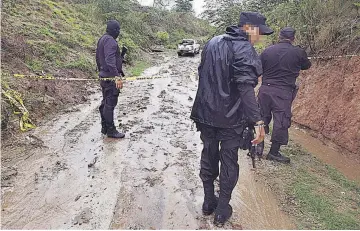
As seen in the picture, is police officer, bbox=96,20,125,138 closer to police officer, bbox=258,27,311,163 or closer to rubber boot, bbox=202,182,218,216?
police officer, bbox=258,27,311,163

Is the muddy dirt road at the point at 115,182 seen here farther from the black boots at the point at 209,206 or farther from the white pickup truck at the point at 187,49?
the white pickup truck at the point at 187,49

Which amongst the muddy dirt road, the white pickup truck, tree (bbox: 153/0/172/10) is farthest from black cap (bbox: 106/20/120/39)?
tree (bbox: 153/0/172/10)

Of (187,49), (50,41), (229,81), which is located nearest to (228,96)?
(229,81)

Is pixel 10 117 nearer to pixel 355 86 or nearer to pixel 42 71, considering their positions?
pixel 42 71

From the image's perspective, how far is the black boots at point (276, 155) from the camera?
16.7 ft

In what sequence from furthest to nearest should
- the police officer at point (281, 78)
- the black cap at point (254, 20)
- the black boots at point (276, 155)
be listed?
the black boots at point (276, 155) → the police officer at point (281, 78) → the black cap at point (254, 20)

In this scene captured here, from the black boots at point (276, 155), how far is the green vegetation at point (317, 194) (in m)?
0.13

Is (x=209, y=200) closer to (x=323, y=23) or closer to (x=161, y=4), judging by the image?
(x=323, y=23)

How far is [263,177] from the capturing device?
4.57 metres

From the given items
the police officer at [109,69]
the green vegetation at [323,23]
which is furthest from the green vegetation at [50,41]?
the green vegetation at [323,23]

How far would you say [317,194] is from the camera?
13.6ft

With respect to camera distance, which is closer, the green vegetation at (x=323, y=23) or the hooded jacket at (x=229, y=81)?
the hooded jacket at (x=229, y=81)

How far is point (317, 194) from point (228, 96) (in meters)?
2.14

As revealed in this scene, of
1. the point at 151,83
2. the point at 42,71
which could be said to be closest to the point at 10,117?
the point at 42,71
